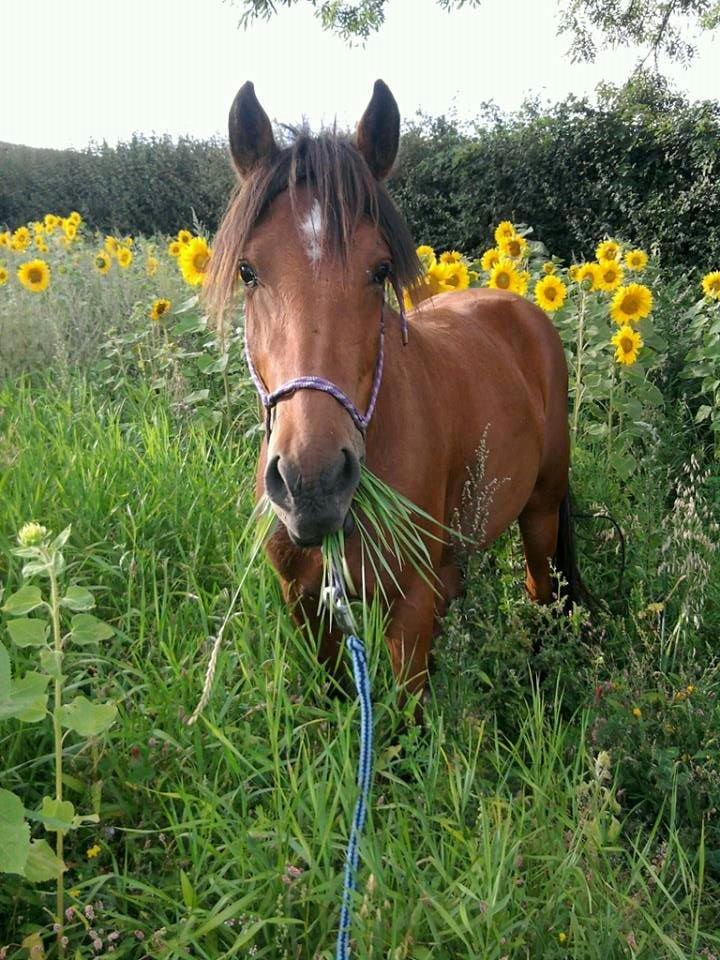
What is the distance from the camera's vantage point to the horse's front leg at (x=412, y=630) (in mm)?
2338

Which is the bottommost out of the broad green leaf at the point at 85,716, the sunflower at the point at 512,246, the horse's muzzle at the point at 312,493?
the broad green leaf at the point at 85,716

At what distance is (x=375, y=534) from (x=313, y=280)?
0.73 meters

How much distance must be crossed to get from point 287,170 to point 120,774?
1553 mm

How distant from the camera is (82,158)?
16.8 meters

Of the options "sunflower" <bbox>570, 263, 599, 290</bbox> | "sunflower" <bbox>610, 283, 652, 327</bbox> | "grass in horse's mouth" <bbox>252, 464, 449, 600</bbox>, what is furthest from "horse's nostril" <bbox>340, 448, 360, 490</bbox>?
"sunflower" <bbox>570, 263, 599, 290</bbox>

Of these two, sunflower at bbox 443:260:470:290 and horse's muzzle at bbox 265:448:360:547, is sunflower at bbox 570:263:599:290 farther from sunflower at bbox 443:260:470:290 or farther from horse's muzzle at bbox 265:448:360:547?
horse's muzzle at bbox 265:448:360:547

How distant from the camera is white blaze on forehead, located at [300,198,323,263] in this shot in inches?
74.5

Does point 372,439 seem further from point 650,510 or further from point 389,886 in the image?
point 650,510

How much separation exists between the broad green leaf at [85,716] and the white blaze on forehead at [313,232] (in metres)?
1.09

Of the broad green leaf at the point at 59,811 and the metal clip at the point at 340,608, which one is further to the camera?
the metal clip at the point at 340,608

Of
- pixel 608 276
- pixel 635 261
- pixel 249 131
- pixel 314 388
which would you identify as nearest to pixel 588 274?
pixel 608 276

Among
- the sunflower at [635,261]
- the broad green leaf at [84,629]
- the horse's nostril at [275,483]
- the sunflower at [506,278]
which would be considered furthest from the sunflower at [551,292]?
the broad green leaf at [84,629]

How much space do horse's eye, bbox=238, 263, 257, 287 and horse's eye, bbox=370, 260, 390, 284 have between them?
296 millimetres

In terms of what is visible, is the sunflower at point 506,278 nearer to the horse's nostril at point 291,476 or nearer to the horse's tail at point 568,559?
the horse's tail at point 568,559
